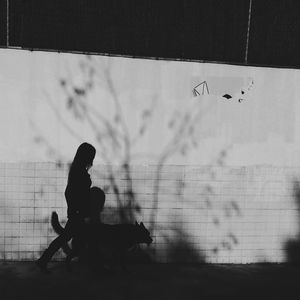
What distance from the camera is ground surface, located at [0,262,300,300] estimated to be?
17.9 feet

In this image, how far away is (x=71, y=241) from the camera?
6.45 m

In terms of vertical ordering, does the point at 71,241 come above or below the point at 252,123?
below

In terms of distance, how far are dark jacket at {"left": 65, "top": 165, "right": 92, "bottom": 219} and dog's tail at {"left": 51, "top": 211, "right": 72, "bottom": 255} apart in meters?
0.42

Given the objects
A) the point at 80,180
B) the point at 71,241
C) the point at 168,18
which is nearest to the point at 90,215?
the point at 71,241

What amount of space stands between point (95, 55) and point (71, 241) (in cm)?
282

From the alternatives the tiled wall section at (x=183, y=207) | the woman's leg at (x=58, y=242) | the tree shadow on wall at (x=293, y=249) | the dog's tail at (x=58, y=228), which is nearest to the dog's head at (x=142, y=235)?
the tiled wall section at (x=183, y=207)

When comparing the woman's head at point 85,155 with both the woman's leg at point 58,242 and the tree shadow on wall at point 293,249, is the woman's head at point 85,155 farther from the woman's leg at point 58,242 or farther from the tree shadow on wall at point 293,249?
the tree shadow on wall at point 293,249

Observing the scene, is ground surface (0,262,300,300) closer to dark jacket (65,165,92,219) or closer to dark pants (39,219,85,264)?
dark pants (39,219,85,264)

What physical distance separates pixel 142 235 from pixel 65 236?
3.57ft

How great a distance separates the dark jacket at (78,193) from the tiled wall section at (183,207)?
1.76 feet

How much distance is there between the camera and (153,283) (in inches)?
231

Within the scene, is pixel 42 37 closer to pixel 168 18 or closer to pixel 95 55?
pixel 95 55

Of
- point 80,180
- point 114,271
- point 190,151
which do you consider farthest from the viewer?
point 190,151

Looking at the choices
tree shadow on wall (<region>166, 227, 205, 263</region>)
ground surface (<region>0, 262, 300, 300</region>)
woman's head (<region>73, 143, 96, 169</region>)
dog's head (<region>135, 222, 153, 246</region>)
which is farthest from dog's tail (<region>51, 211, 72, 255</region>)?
tree shadow on wall (<region>166, 227, 205, 263</region>)
